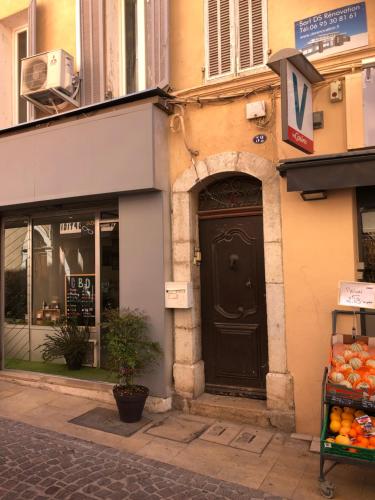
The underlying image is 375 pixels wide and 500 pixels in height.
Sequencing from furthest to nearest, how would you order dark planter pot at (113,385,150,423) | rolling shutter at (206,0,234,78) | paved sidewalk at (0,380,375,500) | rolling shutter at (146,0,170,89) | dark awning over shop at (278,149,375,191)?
rolling shutter at (146,0,170,89) → rolling shutter at (206,0,234,78) → dark planter pot at (113,385,150,423) → dark awning over shop at (278,149,375,191) → paved sidewalk at (0,380,375,500)

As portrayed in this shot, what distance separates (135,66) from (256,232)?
3.09m

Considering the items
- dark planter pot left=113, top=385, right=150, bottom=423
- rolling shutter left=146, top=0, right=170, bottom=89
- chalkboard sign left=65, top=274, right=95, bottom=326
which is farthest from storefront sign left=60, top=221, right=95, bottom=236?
dark planter pot left=113, top=385, right=150, bottom=423

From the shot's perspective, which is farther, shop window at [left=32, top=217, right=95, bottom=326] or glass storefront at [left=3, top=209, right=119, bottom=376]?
shop window at [left=32, top=217, right=95, bottom=326]

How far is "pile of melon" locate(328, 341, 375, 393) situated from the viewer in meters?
3.49

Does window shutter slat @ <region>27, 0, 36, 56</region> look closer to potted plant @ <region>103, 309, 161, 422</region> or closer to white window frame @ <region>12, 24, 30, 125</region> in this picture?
white window frame @ <region>12, 24, 30, 125</region>

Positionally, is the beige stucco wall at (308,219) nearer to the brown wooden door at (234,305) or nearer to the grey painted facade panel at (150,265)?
the brown wooden door at (234,305)

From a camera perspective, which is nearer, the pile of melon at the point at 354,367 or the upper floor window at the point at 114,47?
the pile of melon at the point at 354,367

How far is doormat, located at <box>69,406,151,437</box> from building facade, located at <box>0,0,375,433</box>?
0.56 m

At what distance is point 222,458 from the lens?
4.11 meters

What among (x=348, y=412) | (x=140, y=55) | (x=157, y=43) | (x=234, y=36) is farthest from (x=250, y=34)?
(x=348, y=412)

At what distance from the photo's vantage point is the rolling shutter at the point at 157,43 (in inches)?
218

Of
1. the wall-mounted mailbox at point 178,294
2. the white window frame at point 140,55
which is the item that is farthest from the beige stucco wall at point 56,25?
the wall-mounted mailbox at point 178,294

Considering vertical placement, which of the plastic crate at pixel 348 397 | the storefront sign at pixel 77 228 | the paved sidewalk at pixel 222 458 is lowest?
the paved sidewalk at pixel 222 458

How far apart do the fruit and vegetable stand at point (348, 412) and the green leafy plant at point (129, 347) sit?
2.23 metres
